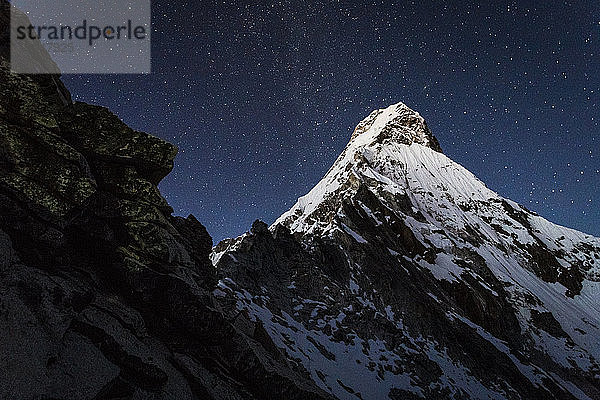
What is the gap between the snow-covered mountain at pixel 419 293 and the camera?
36.5 m

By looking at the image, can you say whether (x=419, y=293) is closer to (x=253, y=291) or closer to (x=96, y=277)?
(x=253, y=291)

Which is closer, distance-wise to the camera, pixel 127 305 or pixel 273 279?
pixel 127 305

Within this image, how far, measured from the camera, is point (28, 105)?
14.3 metres

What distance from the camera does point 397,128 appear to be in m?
147

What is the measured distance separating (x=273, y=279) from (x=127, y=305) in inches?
1314

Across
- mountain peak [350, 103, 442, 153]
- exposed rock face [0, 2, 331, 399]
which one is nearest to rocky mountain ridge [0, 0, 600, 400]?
exposed rock face [0, 2, 331, 399]

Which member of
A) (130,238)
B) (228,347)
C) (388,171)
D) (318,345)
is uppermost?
(388,171)

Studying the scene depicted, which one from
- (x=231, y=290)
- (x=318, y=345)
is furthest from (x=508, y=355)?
(x=231, y=290)

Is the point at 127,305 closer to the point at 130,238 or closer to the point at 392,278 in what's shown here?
the point at 130,238

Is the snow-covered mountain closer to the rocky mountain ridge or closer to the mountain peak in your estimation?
the rocky mountain ridge

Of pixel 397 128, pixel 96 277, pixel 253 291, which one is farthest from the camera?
pixel 397 128

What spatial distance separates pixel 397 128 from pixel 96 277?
485ft

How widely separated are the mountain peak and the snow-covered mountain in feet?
107

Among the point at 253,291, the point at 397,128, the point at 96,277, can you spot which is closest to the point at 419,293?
the point at 253,291
